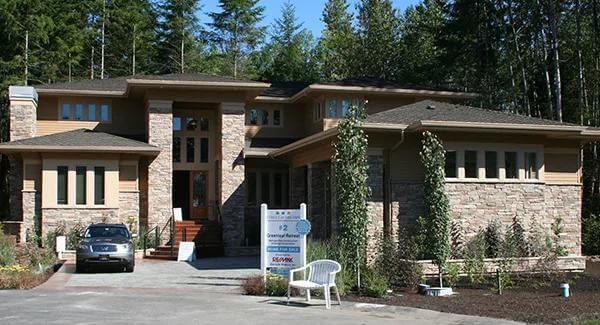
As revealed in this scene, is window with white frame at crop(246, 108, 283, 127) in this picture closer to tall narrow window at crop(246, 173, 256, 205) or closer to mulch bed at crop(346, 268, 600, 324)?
tall narrow window at crop(246, 173, 256, 205)

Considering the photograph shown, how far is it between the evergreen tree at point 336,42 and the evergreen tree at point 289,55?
1400mm

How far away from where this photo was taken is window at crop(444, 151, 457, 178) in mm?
22062

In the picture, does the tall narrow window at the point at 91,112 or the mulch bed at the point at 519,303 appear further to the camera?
the tall narrow window at the point at 91,112

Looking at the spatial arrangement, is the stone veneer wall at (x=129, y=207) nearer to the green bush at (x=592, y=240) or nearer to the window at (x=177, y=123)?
the window at (x=177, y=123)

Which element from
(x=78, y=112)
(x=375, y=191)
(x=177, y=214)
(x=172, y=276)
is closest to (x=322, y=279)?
(x=375, y=191)

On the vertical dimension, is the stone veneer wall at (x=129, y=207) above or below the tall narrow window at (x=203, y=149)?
below

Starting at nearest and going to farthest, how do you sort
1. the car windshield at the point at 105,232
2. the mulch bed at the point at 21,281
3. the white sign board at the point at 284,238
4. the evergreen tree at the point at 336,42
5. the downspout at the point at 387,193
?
the white sign board at the point at 284,238 → the mulch bed at the point at 21,281 → the downspout at the point at 387,193 → the car windshield at the point at 105,232 → the evergreen tree at the point at 336,42

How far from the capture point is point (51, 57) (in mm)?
42219

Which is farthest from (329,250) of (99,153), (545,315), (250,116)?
(250,116)

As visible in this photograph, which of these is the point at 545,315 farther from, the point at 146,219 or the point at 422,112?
the point at 146,219

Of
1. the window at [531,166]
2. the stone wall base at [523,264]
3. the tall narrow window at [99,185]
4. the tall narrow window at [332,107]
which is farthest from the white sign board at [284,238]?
the tall narrow window at [332,107]

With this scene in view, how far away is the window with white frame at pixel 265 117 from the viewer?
34469 millimetres

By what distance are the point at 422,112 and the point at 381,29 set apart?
32024 mm

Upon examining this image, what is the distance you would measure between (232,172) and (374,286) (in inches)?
608
